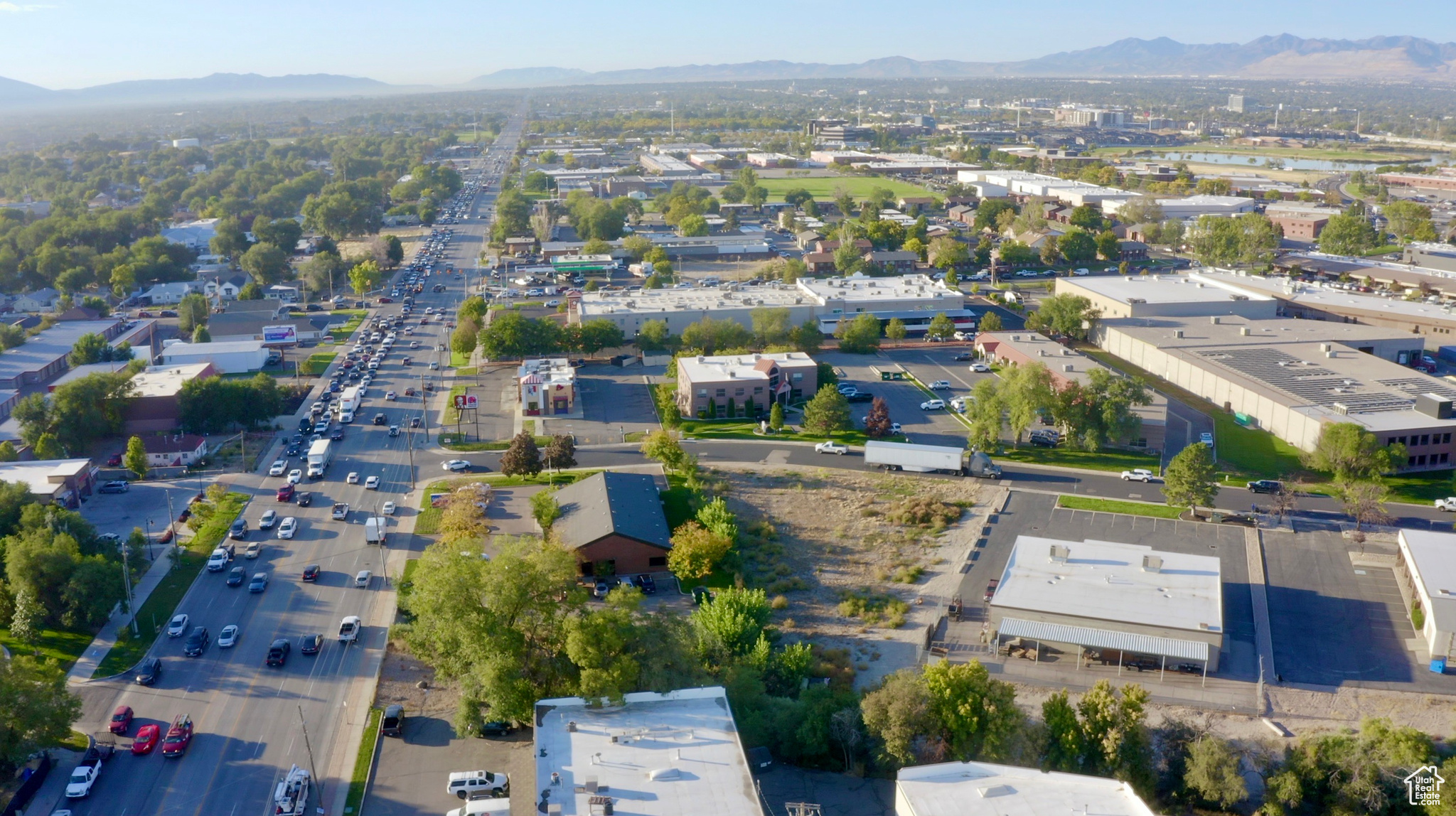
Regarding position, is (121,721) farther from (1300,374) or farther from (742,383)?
(1300,374)

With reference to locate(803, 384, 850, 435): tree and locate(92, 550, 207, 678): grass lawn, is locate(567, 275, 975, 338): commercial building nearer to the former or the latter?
locate(803, 384, 850, 435): tree

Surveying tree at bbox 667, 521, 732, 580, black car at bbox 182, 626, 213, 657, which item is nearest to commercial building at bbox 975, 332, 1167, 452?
tree at bbox 667, 521, 732, 580

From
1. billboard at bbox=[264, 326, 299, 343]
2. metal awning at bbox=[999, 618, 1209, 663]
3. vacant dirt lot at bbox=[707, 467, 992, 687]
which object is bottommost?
vacant dirt lot at bbox=[707, 467, 992, 687]

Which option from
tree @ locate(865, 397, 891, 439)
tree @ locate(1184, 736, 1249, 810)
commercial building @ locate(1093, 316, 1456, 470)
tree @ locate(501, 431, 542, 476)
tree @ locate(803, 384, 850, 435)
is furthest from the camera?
tree @ locate(803, 384, 850, 435)

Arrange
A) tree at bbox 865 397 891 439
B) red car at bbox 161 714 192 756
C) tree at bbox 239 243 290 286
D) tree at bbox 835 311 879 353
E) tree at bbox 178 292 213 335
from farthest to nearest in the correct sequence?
tree at bbox 239 243 290 286, tree at bbox 178 292 213 335, tree at bbox 835 311 879 353, tree at bbox 865 397 891 439, red car at bbox 161 714 192 756

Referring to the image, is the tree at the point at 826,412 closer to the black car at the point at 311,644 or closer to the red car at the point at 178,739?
the black car at the point at 311,644

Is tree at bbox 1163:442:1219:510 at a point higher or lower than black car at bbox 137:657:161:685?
higher

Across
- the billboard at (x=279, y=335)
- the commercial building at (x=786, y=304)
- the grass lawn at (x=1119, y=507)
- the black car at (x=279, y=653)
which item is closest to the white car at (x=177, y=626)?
the black car at (x=279, y=653)

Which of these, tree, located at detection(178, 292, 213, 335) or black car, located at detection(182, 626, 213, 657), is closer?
black car, located at detection(182, 626, 213, 657)
